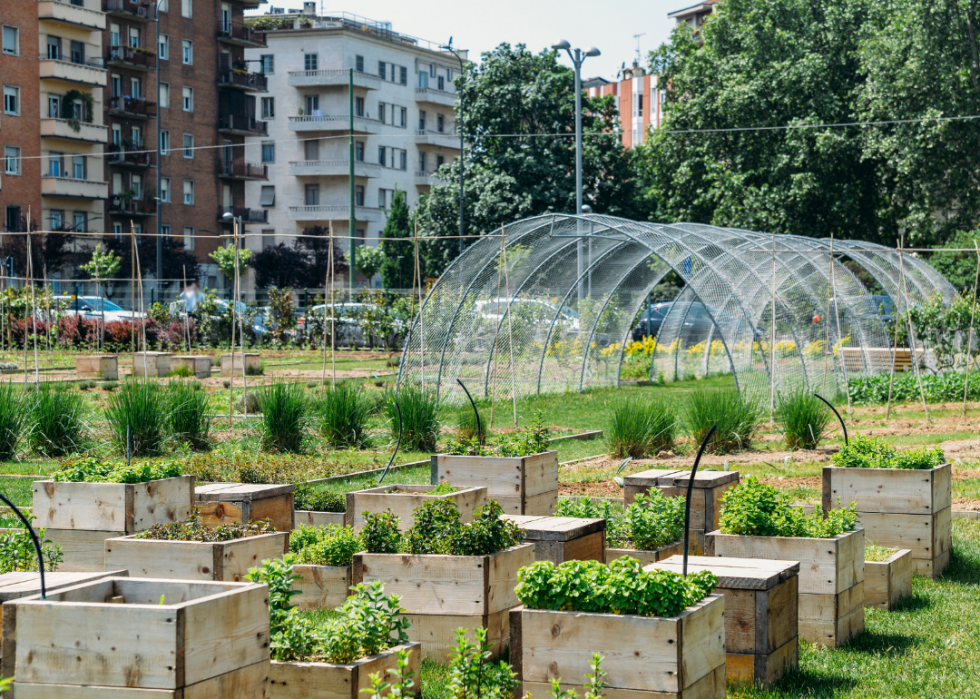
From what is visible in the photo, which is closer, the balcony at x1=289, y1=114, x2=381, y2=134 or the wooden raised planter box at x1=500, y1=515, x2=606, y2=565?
the wooden raised planter box at x1=500, y1=515, x2=606, y2=565

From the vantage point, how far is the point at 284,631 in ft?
15.4

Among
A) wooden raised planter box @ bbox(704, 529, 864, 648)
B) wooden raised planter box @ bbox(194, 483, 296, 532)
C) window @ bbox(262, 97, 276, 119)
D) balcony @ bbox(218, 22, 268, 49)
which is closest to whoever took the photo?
wooden raised planter box @ bbox(704, 529, 864, 648)

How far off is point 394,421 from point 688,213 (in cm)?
2760

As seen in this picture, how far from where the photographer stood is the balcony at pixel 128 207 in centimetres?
5403

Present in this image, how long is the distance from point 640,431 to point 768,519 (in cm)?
694

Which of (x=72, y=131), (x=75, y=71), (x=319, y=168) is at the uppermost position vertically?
(x=75, y=71)

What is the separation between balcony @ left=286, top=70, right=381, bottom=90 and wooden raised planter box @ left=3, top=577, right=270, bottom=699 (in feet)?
215

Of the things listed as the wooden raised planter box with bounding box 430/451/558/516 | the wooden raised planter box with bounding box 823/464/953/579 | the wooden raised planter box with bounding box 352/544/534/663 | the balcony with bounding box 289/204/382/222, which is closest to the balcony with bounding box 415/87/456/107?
the balcony with bounding box 289/204/382/222

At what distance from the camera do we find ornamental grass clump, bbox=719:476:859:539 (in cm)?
600

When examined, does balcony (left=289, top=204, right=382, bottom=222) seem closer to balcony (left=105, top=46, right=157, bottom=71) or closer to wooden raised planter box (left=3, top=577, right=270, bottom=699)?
balcony (left=105, top=46, right=157, bottom=71)

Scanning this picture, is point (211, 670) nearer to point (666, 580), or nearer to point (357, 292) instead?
point (666, 580)

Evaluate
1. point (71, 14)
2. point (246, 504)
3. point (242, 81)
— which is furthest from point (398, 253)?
point (246, 504)

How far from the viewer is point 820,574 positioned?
228 inches

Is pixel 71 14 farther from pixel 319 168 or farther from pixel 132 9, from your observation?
pixel 319 168
